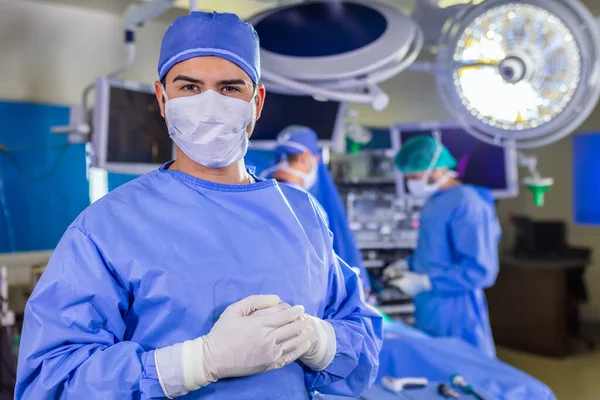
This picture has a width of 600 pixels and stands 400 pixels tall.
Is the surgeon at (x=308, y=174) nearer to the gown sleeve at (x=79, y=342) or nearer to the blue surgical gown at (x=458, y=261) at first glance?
the blue surgical gown at (x=458, y=261)

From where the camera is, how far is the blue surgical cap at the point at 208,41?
1.01m

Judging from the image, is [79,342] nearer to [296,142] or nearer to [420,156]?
[296,142]

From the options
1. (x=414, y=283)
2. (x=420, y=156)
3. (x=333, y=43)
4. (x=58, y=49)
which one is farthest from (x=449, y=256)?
(x=58, y=49)

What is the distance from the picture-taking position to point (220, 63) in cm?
103

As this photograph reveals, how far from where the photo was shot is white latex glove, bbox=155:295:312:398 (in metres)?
0.87

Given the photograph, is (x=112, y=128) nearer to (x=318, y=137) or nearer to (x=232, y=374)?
(x=318, y=137)

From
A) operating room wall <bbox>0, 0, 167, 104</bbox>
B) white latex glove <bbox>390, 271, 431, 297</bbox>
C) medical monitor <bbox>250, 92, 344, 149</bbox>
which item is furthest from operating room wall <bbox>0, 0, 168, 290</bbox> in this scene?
white latex glove <bbox>390, 271, 431, 297</bbox>

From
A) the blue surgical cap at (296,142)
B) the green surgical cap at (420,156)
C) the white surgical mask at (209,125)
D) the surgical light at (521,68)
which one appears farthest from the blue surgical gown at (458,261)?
the white surgical mask at (209,125)

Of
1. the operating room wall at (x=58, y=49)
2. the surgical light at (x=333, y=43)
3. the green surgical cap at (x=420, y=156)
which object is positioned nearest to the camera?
the surgical light at (x=333, y=43)

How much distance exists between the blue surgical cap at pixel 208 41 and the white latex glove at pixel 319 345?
478 mm

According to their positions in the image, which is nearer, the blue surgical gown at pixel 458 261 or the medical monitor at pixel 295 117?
the blue surgical gown at pixel 458 261

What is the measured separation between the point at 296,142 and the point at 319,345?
1735 millimetres

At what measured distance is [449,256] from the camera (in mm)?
2873

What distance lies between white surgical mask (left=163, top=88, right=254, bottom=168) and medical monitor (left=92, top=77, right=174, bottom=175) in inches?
56.0
